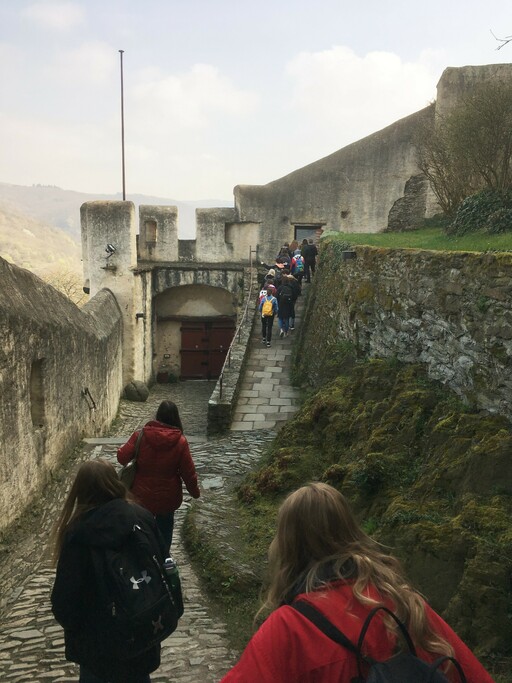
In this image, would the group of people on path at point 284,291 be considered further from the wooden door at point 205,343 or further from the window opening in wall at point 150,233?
the window opening in wall at point 150,233

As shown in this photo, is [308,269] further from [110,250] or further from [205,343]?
[110,250]

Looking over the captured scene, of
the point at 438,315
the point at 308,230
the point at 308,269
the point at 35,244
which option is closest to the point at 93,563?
the point at 438,315

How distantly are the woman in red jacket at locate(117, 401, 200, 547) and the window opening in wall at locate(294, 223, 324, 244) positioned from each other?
48.9 ft

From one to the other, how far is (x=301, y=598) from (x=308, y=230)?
62.4 ft

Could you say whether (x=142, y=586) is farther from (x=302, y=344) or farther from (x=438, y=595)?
(x=302, y=344)

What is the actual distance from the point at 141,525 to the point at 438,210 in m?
14.4

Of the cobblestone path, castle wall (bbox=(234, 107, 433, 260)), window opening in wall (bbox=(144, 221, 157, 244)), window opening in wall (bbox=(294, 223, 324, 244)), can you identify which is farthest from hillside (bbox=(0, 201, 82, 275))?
the cobblestone path

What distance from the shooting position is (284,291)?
13.8m

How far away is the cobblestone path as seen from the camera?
4.36 metres

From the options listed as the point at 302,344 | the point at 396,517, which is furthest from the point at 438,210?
the point at 396,517

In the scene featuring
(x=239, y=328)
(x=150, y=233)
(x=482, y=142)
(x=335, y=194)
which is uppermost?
(x=335, y=194)

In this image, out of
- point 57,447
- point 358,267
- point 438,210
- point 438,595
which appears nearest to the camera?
point 438,595

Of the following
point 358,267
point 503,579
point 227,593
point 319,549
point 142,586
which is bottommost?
point 227,593

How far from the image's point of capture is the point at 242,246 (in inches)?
752
